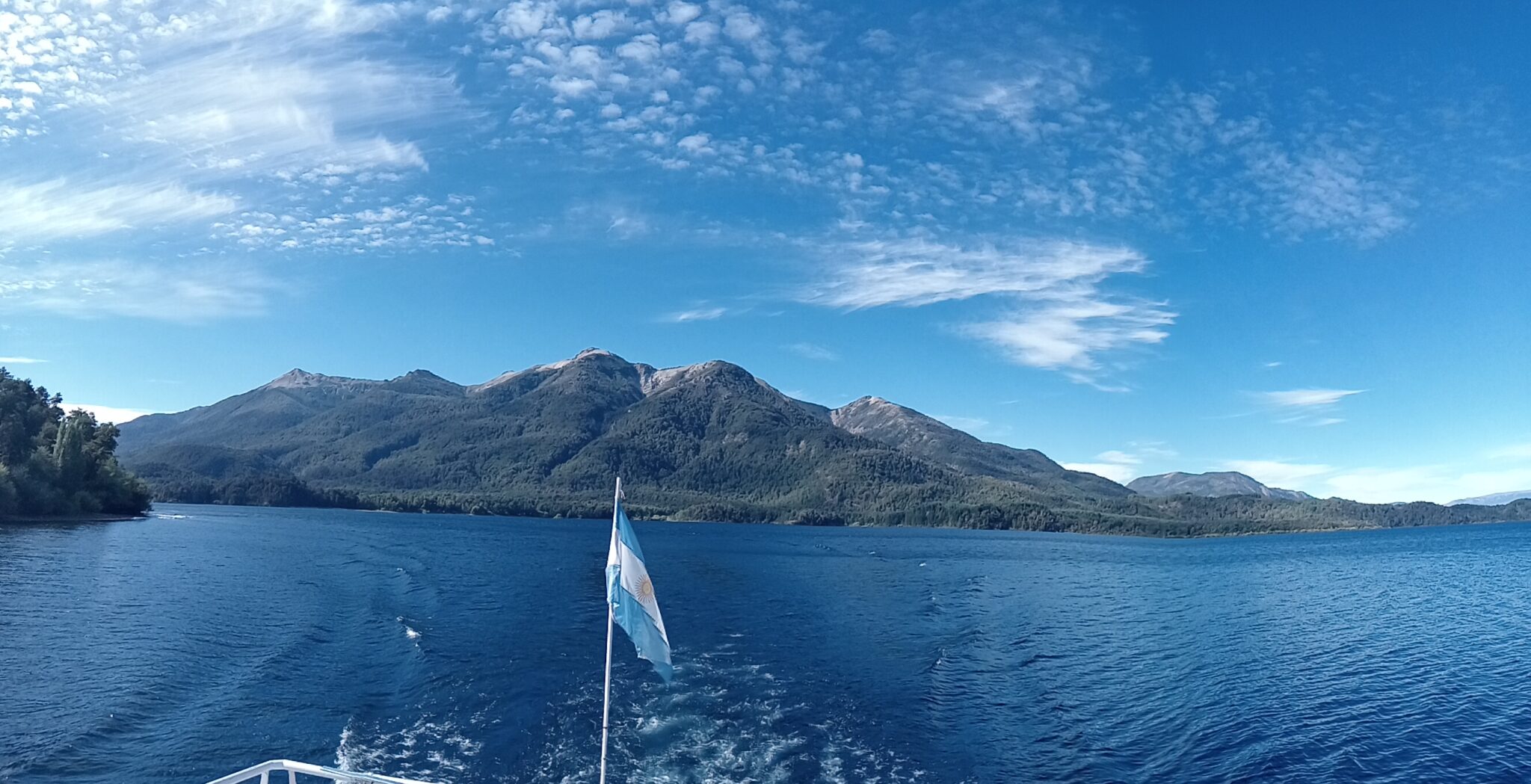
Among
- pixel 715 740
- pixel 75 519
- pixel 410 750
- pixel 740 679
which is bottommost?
pixel 715 740

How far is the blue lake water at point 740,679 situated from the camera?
33281mm

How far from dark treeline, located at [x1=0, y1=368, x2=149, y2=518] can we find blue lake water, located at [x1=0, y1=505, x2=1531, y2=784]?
→ 4571 cm

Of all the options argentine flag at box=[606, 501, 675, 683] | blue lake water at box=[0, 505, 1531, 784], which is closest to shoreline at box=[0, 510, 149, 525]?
blue lake water at box=[0, 505, 1531, 784]

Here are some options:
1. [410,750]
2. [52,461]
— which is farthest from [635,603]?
[52,461]

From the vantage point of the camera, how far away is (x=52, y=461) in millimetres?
135250

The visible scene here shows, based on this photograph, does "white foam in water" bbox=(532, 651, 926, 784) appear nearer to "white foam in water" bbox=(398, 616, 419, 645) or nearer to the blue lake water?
the blue lake water

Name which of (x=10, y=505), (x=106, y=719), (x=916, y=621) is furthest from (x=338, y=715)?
(x=10, y=505)

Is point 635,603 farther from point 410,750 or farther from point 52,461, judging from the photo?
point 52,461

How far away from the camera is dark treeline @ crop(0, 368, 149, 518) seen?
126875 millimetres

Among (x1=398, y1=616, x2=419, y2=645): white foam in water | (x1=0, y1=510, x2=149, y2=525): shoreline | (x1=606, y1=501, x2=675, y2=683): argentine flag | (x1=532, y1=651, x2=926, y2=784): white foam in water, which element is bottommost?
(x1=532, y1=651, x2=926, y2=784): white foam in water

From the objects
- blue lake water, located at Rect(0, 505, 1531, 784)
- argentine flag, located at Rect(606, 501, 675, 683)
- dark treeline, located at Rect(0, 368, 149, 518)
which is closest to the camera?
argentine flag, located at Rect(606, 501, 675, 683)

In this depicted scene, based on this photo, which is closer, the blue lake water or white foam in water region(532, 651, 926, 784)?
white foam in water region(532, 651, 926, 784)

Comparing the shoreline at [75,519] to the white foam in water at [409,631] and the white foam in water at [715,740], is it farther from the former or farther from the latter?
the white foam in water at [715,740]

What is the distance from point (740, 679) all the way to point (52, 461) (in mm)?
145288
